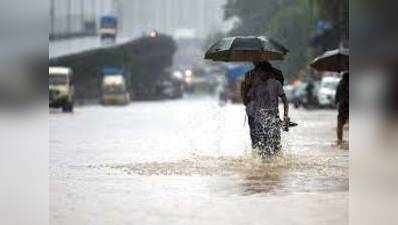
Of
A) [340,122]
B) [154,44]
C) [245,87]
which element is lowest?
[340,122]

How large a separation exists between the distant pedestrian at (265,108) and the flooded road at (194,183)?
30cm

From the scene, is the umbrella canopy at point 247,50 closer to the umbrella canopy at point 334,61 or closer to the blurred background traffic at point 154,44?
the umbrella canopy at point 334,61

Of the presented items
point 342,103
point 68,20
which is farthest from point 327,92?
point 68,20

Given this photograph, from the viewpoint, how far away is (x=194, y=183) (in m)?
10.5

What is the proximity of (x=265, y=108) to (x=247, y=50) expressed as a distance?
1.20 meters

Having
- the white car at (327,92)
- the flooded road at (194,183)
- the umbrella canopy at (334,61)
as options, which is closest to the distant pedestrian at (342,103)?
the umbrella canopy at (334,61)

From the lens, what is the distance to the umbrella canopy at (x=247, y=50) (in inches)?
526

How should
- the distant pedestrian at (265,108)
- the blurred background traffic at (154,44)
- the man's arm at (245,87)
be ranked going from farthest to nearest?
the blurred background traffic at (154,44)
the man's arm at (245,87)
the distant pedestrian at (265,108)

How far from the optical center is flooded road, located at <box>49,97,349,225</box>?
790 cm

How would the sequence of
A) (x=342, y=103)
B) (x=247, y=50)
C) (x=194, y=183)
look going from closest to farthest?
(x=194, y=183), (x=247, y=50), (x=342, y=103)

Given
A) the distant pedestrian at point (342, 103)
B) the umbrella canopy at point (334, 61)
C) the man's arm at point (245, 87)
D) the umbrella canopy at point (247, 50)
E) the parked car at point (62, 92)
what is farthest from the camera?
the parked car at point (62, 92)

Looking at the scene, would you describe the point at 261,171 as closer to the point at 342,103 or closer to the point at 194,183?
the point at 194,183

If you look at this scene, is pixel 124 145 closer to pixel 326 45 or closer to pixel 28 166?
pixel 28 166

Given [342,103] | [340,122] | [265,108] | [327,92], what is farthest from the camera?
[327,92]
